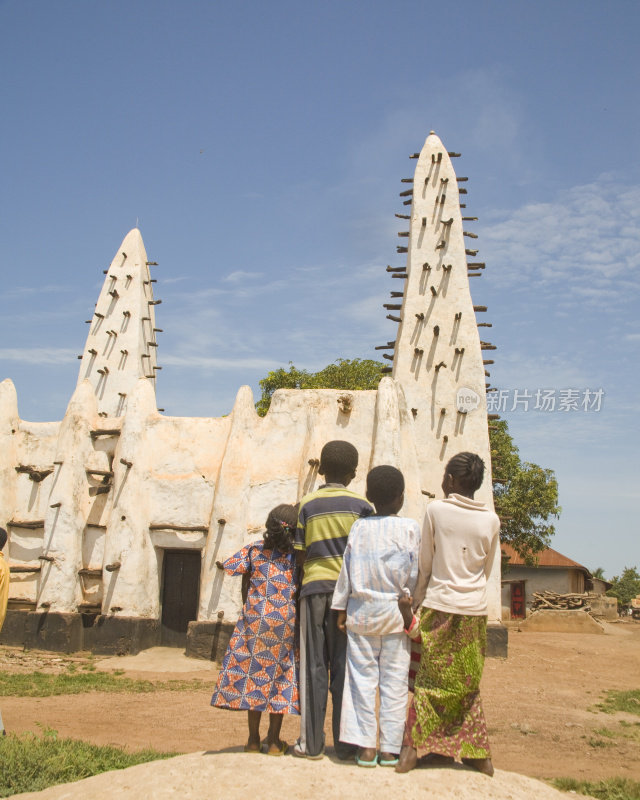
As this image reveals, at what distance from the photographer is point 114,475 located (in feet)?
46.6

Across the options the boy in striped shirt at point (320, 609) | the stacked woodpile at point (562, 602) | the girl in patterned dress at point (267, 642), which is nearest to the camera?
the boy in striped shirt at point (320, 609)

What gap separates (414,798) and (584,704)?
709 centimetres

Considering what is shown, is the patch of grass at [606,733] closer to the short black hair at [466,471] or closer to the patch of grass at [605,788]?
the patch of grass at [605,788]

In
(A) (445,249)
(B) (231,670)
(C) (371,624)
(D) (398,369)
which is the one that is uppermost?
(A) (445,249)

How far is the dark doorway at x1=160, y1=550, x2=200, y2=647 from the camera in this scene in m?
13.8

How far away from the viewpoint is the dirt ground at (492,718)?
6.64m

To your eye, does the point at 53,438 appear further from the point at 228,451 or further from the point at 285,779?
the point at 285,779

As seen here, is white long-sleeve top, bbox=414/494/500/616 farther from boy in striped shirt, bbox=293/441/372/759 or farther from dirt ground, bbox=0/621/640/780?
dirt ground, bbox=0/621/640/780

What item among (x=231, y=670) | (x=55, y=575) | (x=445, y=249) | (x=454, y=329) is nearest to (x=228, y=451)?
(x=55, y=575)

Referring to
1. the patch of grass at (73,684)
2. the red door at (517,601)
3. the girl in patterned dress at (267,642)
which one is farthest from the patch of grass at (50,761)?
the red door at (517,601)

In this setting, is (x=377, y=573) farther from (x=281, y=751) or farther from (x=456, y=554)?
(x=281, y=751)

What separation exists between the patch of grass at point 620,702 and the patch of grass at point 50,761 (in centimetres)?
616

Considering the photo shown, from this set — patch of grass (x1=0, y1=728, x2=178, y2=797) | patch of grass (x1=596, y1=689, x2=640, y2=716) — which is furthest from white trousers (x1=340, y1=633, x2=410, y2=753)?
patch of grass (x1=596, y1=689, x2=640, y2=716)

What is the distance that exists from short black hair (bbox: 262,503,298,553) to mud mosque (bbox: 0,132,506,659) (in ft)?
27.1
